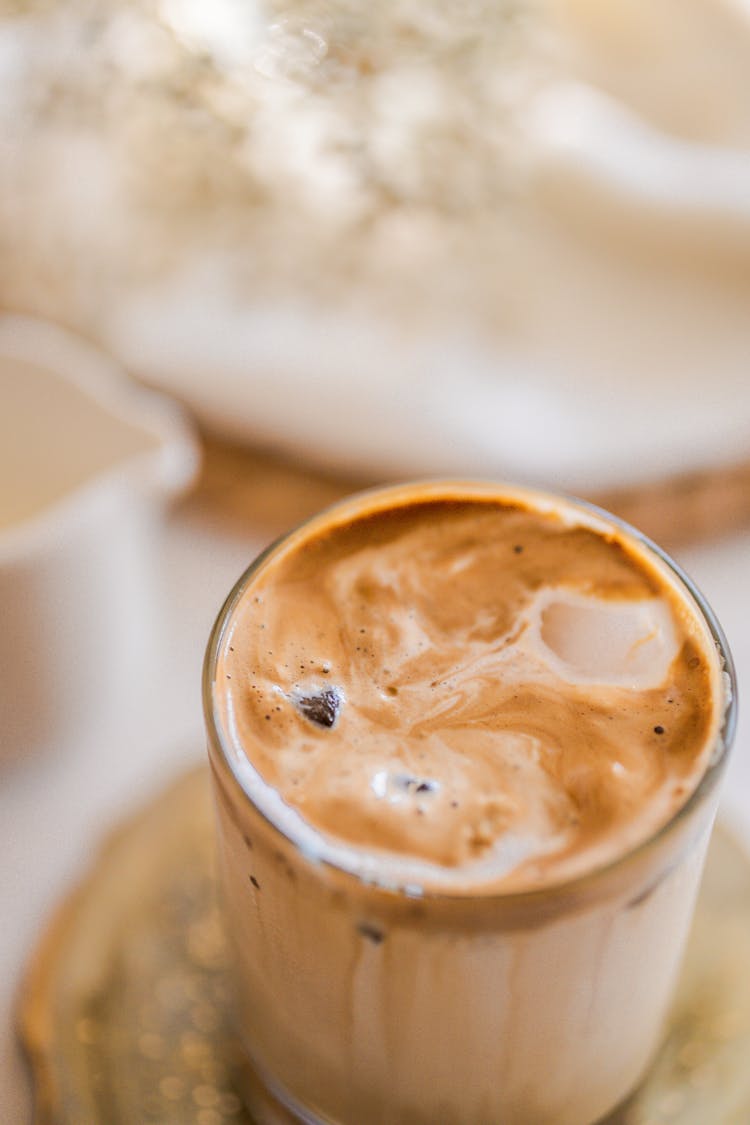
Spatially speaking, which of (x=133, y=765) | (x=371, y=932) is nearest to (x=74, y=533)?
(x=133, y=765)

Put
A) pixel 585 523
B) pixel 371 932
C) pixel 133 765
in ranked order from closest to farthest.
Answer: pixel 371 932, pixel 585 523, pixel 133 765

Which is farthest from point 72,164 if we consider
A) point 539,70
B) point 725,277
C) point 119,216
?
point 725,277

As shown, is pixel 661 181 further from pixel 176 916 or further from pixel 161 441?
pixel 176 916

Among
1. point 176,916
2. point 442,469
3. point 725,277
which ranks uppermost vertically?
point 725,277

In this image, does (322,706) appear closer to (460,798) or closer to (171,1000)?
(460,798)

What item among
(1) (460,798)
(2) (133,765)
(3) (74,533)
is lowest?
(2) (133,765)

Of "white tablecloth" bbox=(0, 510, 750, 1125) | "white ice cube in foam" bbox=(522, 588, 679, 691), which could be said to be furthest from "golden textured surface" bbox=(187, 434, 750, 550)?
"white ice cube in foam" bbox=(522, 588, 679, 691)

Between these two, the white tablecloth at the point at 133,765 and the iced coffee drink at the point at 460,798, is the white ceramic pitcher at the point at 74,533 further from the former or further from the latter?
the iced coffee drink at the point at 460,798

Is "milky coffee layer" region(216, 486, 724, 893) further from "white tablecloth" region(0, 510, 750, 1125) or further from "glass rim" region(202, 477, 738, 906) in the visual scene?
"white tablecloth" region(0, 510, 750, 1125)
